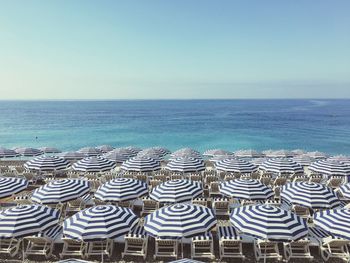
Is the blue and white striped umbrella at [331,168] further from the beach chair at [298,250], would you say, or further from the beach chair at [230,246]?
the beach chair at [230,246]

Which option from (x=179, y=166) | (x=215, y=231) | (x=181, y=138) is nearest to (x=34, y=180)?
(x=179, y=166)

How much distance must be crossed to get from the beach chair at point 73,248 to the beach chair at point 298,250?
5339mm

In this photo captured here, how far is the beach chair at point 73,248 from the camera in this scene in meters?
7.14

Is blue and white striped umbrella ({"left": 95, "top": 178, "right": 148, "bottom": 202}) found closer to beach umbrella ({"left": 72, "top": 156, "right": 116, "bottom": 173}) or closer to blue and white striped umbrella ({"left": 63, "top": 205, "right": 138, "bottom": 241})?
blue and white striped umbrella ({"left": 63, "top": 205, "right": 138, "bottom": 241})

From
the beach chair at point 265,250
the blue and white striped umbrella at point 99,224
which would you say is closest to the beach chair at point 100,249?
the blue and white striped umbrella at point 99,224

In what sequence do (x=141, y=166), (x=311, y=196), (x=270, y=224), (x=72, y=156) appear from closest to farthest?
(x=270, y=224)
(x=311, y=196)
(x=141, y=166)
(x=72, y=156)

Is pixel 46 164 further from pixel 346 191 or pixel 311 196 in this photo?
pixel 346 191

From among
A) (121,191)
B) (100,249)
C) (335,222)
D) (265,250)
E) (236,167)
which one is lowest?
(100,249)

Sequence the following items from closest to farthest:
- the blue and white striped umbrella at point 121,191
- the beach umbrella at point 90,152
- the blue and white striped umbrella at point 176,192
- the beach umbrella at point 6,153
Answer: the blue and white striped umbrella at point 176,192, the blue and white striped umbrella at point 121,191, the beach umbrella at point 6,153, the beach umbrella at point 90,152

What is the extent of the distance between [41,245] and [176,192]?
13.6 feet

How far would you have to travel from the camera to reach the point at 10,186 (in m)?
9.80

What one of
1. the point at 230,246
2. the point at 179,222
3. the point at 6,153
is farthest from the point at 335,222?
the point at 6,153

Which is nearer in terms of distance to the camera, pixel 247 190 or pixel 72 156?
pixel 247 190

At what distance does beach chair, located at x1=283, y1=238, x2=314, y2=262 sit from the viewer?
22.9 ft
